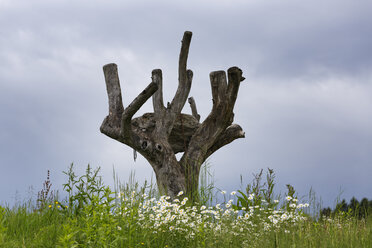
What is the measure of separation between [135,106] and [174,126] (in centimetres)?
208

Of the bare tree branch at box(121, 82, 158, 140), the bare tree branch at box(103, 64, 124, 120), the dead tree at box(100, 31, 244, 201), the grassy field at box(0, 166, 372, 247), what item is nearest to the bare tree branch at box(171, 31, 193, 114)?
the dead tree at box(100, 31, 244, 201)

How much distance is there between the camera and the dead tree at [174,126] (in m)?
8.75

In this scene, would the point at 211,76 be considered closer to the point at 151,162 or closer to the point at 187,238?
the point at 151,162

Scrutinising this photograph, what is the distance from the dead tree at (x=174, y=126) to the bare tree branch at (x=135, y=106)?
0.02 metres

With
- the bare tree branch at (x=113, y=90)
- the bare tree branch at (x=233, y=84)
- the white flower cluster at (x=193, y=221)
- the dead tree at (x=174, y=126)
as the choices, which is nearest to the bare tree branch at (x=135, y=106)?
the dead tree at (x=174, y=126)

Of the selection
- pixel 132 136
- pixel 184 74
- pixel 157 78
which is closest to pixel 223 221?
pixel 132 136

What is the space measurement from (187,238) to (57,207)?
2090 mm

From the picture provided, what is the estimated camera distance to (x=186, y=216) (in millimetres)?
5277

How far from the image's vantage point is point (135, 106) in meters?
8.07

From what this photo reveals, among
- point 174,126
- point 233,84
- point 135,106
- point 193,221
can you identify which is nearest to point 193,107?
point 174,126

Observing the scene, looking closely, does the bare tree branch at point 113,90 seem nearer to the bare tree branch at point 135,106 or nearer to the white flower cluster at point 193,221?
the bare tree branch at point 135,106

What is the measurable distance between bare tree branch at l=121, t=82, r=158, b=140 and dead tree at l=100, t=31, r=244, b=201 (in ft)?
0.08

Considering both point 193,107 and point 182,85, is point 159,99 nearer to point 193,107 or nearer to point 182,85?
point 182,85

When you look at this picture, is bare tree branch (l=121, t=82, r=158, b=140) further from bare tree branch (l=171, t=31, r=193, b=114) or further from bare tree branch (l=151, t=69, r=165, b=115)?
bare tree branch (l=171, t=31, r=193, b=114)
